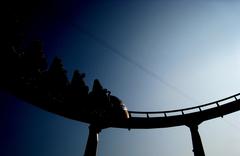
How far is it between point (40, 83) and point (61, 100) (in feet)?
4.15

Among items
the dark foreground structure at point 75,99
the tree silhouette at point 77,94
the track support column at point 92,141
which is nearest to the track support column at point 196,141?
the dark foreground structure at point 75,99

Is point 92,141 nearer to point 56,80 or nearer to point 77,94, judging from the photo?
point 77,94

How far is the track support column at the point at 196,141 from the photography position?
10812 millimetres

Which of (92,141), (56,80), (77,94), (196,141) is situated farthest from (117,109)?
(196,141)

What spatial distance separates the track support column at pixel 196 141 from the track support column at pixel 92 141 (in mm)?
5941

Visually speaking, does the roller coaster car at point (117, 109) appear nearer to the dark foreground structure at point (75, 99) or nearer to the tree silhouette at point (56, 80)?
the dark foreground structure at point (75, 99)

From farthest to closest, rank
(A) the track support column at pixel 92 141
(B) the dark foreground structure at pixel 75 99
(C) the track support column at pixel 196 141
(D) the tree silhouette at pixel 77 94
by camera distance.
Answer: (C) the track support column at pixel 196 141
(A) the track support column at pixel 92 141
(D) the tree silhouette at pixel 77 94
(B) the dark foreground structure at pixel 75 99

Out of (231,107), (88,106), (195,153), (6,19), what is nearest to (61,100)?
(88,106)

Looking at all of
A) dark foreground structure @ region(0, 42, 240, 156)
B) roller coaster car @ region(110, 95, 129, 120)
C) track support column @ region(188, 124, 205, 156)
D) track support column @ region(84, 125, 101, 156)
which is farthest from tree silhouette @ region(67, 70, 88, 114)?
track support column @ region(188, 124, 205, 156)

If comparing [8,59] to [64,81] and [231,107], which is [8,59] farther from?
[231,107]

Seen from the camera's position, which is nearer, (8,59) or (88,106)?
(8,59)

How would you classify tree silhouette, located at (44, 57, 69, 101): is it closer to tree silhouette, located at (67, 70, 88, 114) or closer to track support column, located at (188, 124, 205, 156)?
tree silhouette, located at (67, 70, 88, 114)

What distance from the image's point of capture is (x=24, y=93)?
774 cm

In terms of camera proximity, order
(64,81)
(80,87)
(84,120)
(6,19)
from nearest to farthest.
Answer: (6,19) < (64,81) < (80,87) < (84,120)
